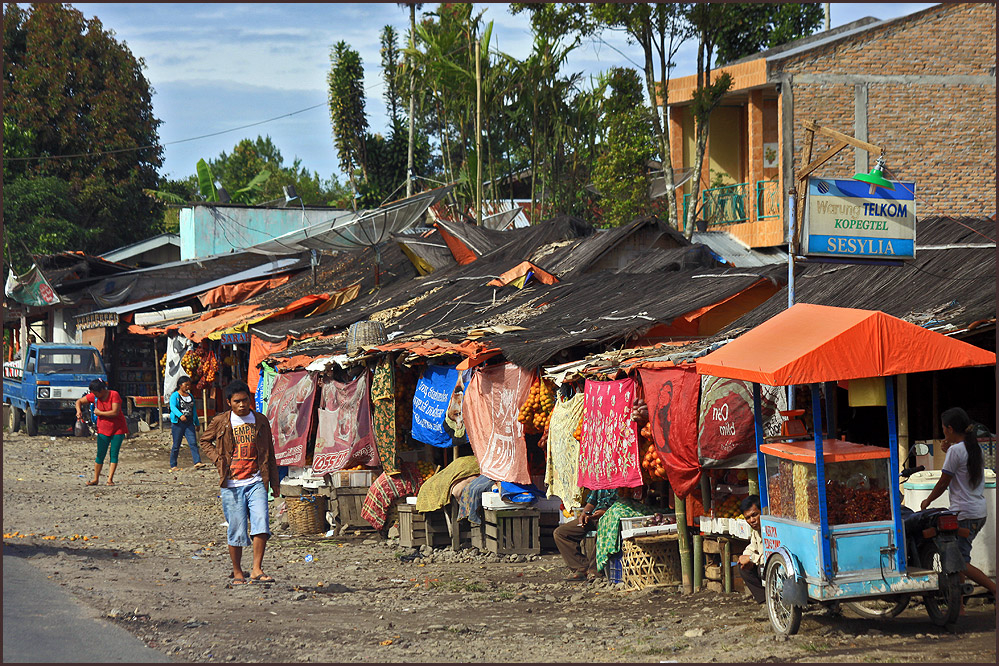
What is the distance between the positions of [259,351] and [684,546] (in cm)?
1093

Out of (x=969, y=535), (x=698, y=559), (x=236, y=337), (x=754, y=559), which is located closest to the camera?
(x=969, y=535)

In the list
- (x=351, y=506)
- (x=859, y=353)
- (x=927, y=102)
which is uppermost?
(x=927, y=102)

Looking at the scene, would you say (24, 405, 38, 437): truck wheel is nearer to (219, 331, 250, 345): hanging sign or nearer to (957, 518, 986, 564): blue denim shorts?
(219, 331, 250, 345): hanging sign

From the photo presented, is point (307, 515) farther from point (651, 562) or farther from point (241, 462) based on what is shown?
point (651, 562)

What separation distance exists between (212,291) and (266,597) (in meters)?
18.4

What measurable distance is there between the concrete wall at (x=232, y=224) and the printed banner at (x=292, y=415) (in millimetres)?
19928

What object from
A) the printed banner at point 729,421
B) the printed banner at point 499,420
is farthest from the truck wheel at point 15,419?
the printed banner at point 729,421

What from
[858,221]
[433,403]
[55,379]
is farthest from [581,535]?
[55,379]

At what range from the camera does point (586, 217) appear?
31.8 m

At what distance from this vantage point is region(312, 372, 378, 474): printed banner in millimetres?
13602

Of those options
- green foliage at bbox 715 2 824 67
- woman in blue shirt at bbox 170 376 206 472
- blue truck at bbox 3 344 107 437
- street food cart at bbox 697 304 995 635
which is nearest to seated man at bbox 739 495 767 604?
street food cart at bbox 697 304 995 635

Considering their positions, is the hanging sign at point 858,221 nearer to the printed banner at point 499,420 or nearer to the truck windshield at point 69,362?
the printed banner at point 499,420

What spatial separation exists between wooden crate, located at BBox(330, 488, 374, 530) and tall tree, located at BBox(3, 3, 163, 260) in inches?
1169

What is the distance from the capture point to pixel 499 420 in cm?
1146
